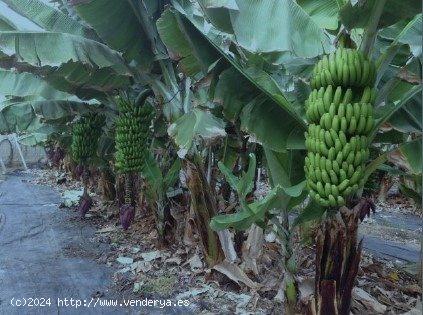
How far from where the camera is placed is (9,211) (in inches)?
308

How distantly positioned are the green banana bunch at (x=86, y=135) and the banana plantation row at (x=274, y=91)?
1629 millimetres

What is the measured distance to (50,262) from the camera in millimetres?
4605

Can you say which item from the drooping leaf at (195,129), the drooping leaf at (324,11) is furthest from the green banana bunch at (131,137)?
the drooping leaf at (324,11)

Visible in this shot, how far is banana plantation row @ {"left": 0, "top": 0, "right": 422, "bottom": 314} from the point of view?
7.50ft

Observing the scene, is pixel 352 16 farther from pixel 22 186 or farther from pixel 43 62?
pixel 22 186

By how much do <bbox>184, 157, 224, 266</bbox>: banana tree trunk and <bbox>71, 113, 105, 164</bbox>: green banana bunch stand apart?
3.06 metres

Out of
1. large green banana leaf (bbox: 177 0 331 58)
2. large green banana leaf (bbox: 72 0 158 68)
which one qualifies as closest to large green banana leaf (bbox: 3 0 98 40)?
large green banana leaf (bbox: 72 0 158 68)

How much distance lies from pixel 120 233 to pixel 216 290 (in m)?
2.61

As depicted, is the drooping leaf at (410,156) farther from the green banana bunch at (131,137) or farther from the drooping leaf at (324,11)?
the green banana bunch at (131,137)

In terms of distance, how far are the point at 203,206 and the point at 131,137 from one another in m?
1.28

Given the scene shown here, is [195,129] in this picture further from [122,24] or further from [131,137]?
[131,137]

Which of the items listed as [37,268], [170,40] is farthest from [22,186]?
[170,40]

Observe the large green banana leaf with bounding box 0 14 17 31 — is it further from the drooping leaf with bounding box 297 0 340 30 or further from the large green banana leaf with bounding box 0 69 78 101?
the drooping leaf with bounding box 297 0 340 30

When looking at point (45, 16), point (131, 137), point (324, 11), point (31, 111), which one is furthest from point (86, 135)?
point (324, 11)
